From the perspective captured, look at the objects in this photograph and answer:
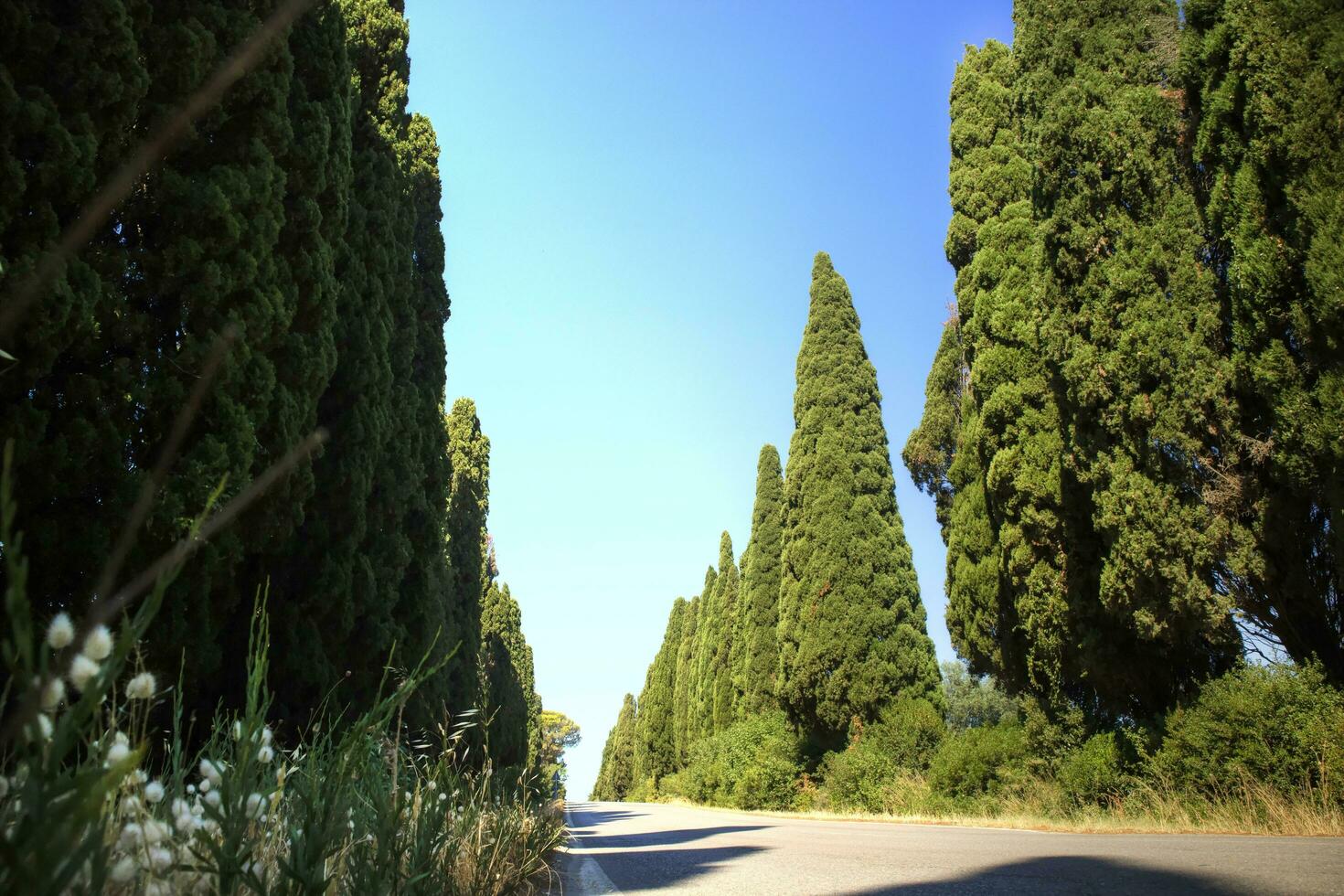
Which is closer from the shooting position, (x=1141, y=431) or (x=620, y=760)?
(x=1141, y=431)

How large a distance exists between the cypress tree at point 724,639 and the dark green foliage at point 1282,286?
92.6 ft

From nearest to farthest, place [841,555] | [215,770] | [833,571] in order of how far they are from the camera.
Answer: [215,770] < [833,571] < [841,555]

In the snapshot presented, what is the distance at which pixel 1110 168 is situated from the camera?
12164 millimetres

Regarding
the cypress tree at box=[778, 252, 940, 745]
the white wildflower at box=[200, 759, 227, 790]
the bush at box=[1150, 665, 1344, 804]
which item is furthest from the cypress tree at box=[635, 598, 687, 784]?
the white wildflower at box=[200, 759, 227, 790]

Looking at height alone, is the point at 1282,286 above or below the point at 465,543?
below

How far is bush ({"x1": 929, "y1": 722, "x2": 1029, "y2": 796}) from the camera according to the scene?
563 inches

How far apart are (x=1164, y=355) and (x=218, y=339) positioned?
34.5 ft

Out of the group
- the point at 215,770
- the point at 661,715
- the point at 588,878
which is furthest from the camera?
the point at 661,715

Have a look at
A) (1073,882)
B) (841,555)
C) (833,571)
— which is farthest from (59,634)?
(841,555)

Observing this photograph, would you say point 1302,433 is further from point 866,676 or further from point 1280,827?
point 866,676

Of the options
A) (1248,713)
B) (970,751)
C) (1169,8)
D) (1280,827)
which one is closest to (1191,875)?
(1280,827)

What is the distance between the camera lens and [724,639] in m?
41.1

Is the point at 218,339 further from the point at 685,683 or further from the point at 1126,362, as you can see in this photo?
the point at 685,683

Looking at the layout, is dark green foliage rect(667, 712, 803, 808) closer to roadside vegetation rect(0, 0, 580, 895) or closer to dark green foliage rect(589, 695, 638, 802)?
roadside vegetation rect(0, 0, 580, 895)
